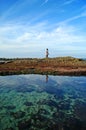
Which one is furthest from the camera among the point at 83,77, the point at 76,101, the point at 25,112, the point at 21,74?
the point at 21,74

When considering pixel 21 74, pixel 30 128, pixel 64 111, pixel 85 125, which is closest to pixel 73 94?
pixel 64 111

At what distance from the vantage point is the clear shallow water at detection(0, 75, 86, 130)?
10.5 m

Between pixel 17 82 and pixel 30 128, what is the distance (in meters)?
12.3

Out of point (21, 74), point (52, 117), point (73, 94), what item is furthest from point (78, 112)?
point (21, 74)

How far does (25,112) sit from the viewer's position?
12.4 metres

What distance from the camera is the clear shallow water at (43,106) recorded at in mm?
10502

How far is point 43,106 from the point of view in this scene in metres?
13.7

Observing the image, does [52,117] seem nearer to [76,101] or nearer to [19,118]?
[19,118]

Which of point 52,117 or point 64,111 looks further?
point 64,111

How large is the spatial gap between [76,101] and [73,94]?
219 cm

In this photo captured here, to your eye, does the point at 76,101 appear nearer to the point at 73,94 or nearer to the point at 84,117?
the point at 73,94

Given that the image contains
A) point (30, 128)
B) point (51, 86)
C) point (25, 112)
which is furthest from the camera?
point (51, 86)

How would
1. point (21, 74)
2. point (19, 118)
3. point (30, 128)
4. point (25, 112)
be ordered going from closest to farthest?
point (30, 128), point (19, 118), point (25, 112), point (21, 74)

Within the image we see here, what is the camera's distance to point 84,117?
1151 cm
